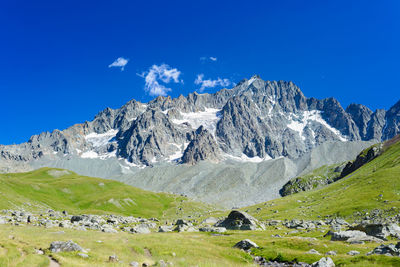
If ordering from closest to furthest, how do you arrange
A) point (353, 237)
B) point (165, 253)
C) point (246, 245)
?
point (165, 253)
point (246, 245)
point (353, 237)

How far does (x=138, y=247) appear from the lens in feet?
113

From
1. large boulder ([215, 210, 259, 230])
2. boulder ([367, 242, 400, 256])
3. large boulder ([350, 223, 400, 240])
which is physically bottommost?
large boulder ([215, 210, 259, 230])

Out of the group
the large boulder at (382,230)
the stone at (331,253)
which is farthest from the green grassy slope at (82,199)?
the stone at (331,253)

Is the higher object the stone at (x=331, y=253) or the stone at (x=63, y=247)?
the stone at (x=63, y=247)

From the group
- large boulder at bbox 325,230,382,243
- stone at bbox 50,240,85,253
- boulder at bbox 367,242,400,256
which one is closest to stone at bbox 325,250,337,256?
boulder at bbox 367,242,400,256

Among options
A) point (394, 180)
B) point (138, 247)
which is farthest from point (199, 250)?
point (394, 180)

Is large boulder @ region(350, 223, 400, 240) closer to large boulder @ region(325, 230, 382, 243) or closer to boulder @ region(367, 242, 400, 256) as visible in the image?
large boulder @ region(325, 230, 382, 243)

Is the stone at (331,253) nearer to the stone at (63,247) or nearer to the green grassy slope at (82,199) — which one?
the stone at (63,247)

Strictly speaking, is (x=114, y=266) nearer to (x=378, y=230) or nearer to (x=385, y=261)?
(x=385, y=261)

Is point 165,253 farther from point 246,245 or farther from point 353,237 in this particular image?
point 353,237

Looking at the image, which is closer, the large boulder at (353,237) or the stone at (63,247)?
the stone at (63,247)

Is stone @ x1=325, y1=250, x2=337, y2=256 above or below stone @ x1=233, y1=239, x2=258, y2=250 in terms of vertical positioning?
above

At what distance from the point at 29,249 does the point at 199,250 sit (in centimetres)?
1960

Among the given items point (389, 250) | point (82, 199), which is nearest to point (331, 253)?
point (389, 250)
